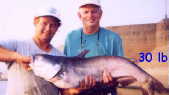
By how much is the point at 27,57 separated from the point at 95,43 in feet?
2.17

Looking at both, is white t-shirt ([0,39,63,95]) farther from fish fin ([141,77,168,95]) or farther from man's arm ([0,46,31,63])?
fish fin ([141,77,168,95])

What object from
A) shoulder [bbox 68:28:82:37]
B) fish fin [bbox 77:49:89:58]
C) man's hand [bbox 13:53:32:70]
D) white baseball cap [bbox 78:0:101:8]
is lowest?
man's hand [bbox 13:53:32:70]

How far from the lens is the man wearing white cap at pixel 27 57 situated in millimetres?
2555

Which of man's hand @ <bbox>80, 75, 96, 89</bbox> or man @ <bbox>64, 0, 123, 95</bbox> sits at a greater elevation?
man @ <bbox>64, 0, 123, 95</bbox>

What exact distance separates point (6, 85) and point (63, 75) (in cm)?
56

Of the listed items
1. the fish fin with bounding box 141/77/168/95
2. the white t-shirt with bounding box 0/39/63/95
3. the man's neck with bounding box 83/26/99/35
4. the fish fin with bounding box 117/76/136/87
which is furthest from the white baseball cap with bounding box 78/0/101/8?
the fish fin with bounding box 141/77/168/95

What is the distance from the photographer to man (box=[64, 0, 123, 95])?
2.60m

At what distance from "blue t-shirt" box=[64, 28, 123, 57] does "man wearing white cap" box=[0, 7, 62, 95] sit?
0.49ft

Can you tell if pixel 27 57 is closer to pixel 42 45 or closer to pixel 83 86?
pixel 42 45

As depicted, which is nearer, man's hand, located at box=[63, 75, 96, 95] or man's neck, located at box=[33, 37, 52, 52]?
man's hand, located at box=[63, 75, 96, 95]

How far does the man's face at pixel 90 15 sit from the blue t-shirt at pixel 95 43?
0.30 feet

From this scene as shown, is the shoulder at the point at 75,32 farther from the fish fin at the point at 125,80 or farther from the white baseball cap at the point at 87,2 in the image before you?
the fish fin at the point at 125,80

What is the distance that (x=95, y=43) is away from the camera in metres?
2.61

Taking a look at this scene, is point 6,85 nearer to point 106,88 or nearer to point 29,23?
point 29,23
